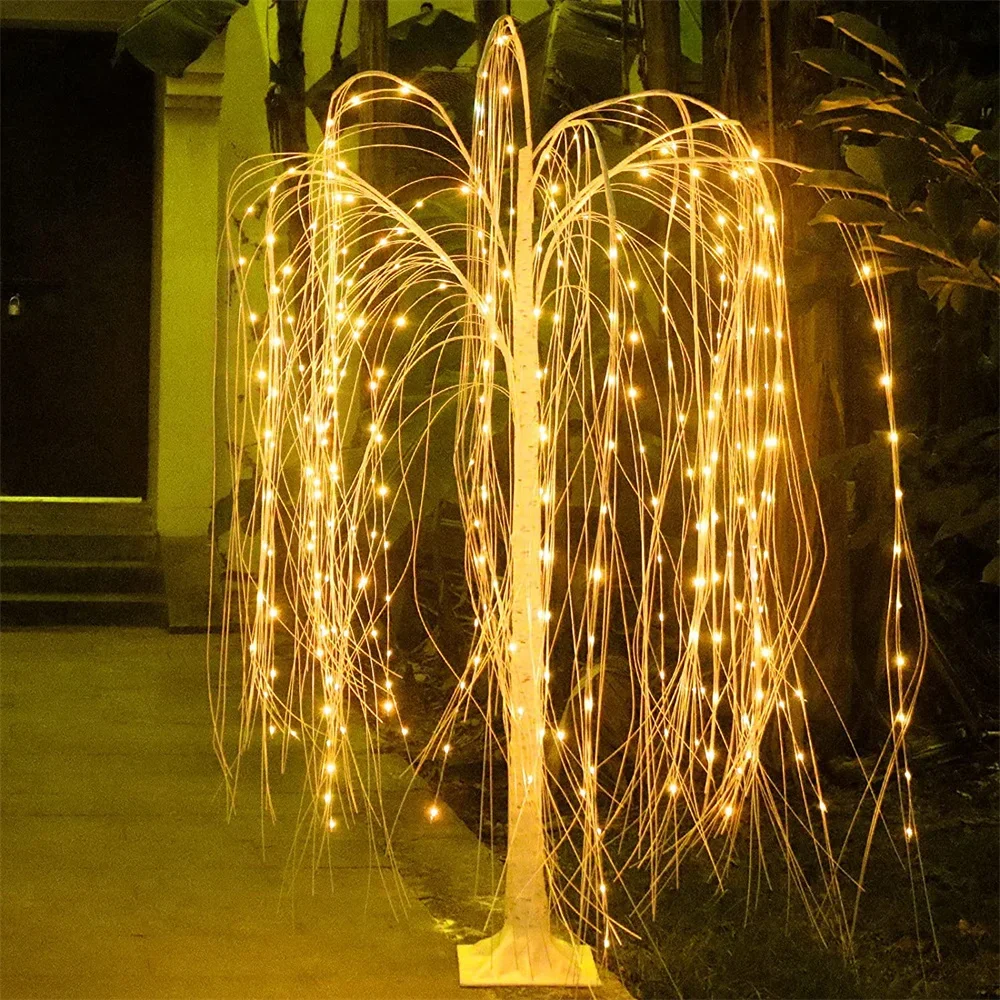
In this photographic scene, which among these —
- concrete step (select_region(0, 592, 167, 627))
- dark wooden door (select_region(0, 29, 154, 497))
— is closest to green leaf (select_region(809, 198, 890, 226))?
concrete step (select_region(0, 592, 167, 627))

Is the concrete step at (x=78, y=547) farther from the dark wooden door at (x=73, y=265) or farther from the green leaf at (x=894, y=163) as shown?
the green leaf at (x=894, y=163)

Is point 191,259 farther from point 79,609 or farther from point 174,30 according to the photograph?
point 79,609

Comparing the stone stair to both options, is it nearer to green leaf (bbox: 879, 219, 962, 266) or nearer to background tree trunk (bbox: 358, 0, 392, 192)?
background tree trunk (bbox: 358, 0, 392, 192)

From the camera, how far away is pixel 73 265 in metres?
9.75

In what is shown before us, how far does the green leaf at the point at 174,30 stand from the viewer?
7.75 metres

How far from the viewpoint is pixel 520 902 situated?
377cm

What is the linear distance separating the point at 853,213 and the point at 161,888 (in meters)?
2.79

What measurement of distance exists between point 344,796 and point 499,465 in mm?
1442

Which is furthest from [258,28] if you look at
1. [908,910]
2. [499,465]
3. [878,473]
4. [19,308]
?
[908,910]

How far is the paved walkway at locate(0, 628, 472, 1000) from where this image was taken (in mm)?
3742

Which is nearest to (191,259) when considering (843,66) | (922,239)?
(843,66)

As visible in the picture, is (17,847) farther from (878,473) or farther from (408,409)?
(878,473)

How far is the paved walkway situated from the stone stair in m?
1.77

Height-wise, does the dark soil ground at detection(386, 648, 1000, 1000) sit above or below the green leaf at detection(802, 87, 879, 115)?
below
